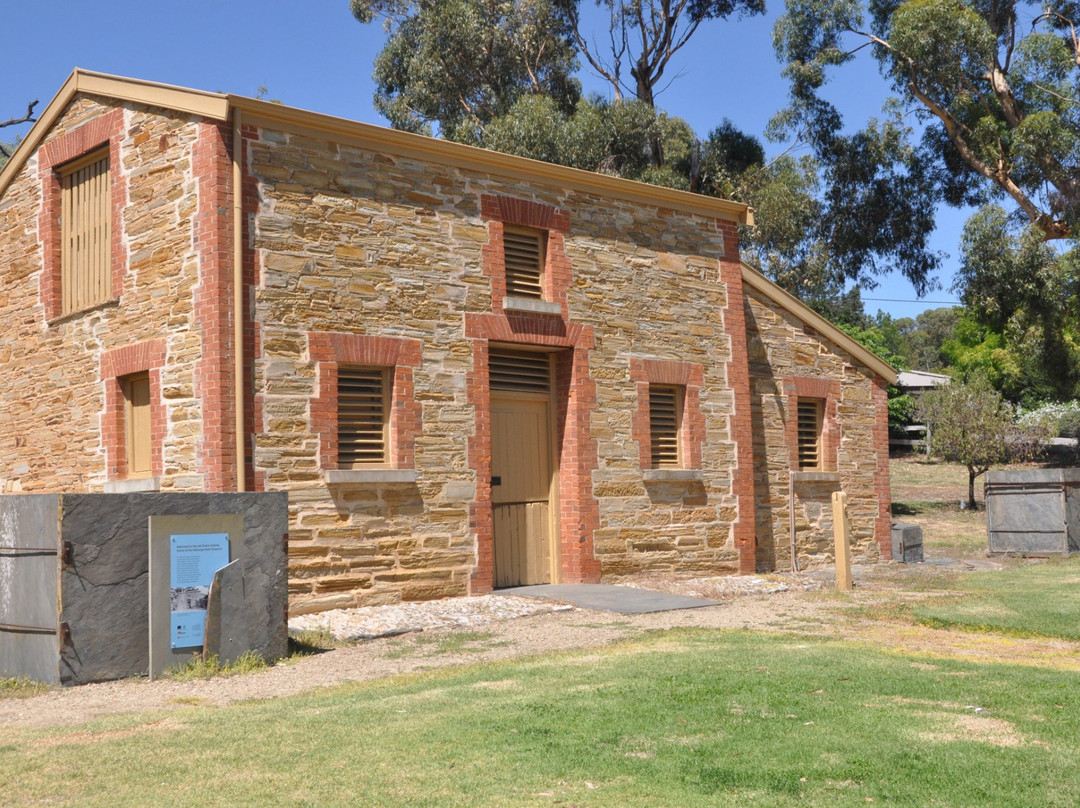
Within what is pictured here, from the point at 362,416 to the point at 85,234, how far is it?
432 cm

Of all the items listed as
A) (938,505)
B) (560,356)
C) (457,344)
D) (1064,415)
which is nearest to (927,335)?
(1064,415)

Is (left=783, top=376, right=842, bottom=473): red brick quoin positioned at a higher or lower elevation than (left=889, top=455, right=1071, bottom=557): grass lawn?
higher

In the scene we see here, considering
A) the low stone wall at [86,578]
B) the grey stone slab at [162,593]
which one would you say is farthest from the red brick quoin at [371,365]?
the grey stone slab at [162,593]

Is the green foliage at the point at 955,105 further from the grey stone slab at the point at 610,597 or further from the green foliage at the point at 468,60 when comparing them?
the grey stone slab at the point at 610,597

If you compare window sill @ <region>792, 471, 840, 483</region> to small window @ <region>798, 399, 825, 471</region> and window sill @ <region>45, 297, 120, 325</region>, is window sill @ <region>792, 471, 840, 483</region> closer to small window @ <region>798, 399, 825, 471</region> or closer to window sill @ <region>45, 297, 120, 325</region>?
→ small window @ <region>798, 399, 825, 471</region>

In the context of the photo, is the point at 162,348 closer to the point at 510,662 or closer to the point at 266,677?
the point at 266,677

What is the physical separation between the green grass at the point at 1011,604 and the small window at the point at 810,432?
10.9ft

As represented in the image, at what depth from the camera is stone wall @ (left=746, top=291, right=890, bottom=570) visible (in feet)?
57.2

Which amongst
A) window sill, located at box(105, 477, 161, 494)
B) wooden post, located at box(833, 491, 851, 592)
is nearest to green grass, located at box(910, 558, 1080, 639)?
wooden post, located at box(833, 491, 851, 592)

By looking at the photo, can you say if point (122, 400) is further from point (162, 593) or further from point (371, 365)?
point (162, 593)

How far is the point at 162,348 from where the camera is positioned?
1201 centimetres

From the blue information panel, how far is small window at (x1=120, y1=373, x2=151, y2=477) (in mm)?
3887

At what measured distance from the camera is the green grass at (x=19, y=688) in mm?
8336

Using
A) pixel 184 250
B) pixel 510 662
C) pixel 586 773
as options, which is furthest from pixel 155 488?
pixel 586 773
